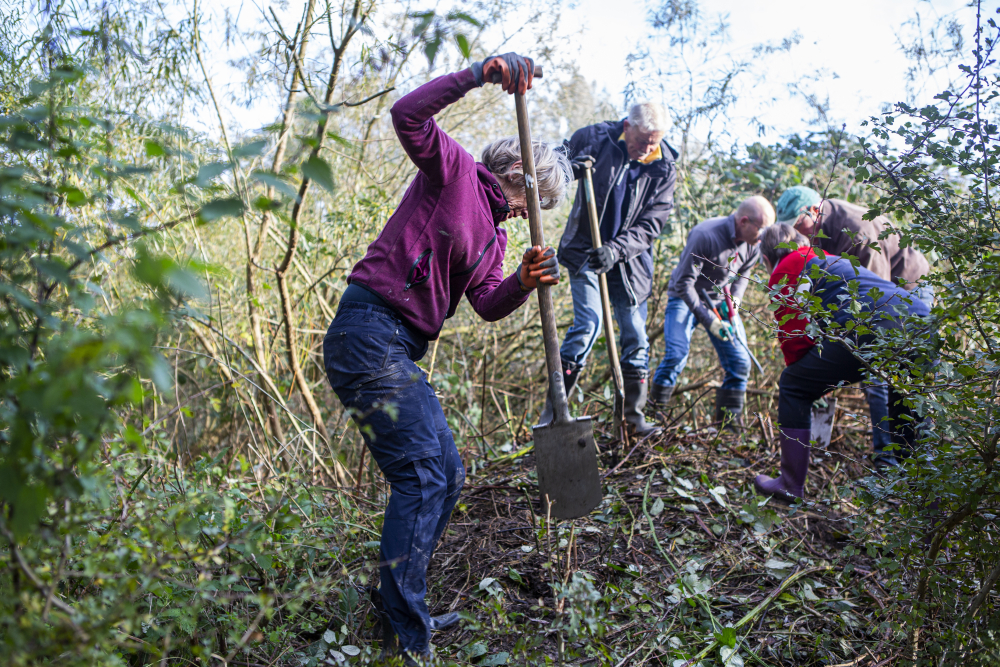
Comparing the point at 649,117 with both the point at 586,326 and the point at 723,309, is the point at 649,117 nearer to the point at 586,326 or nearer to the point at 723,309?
the point at 586,326

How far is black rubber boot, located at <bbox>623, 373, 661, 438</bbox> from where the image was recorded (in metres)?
4.12

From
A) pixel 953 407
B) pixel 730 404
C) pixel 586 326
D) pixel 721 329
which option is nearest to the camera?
pixel 953 407

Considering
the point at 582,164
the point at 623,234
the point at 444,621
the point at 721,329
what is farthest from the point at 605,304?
the point at 444,621

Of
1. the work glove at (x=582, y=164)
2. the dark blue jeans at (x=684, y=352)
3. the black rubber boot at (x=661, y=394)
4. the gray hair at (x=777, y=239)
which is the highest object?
the work glove at (x=582, y=164)

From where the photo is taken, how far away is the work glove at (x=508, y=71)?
7.62 feet

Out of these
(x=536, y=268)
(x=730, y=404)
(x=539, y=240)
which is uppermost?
(x=539, y=240)

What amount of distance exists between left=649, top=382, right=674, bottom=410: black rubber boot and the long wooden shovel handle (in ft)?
5.90

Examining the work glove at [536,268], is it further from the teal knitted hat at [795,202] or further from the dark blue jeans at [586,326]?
the teal knitted hat at [795,202]

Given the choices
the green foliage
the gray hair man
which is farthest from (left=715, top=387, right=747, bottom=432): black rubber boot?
the green foliage

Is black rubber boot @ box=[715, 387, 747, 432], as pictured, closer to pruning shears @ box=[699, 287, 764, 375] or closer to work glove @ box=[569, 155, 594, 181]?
pruning shears @ box=[699, 287, 764, 375]

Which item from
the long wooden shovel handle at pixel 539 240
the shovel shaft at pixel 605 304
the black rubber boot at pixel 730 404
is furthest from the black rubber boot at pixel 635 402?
the long wooden shovel handle at pixel 539 240

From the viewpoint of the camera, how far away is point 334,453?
10.1 feet

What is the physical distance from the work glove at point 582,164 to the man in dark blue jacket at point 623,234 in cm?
2

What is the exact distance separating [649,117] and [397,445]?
8.96 feet
